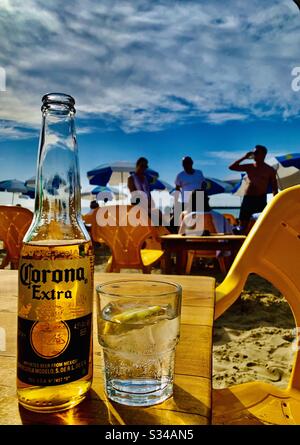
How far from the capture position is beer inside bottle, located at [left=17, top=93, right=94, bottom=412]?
0.42 m

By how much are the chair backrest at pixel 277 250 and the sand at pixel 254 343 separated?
98cm

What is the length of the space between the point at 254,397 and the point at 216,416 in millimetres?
145

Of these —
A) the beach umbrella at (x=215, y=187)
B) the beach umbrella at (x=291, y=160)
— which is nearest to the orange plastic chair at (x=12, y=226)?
the beach umbrella at (x=291, y=160)

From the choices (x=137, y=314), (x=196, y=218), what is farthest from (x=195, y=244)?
(x=137, y=314)

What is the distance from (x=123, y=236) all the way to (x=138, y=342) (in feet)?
8.98

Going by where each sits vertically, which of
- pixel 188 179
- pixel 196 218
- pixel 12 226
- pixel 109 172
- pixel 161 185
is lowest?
pixel 12 226

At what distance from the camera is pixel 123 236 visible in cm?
319

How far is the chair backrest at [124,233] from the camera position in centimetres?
313

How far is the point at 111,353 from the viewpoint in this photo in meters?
0.47

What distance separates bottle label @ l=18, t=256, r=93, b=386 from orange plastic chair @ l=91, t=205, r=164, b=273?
2.68 metres

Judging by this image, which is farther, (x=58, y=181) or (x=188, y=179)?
(x=188, y=179)

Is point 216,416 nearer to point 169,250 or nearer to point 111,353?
point 111,353

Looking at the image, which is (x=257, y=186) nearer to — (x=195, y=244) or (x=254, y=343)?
(x=195, y=244)

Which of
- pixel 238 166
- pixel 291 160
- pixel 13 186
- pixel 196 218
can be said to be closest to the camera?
pixel 196 218
